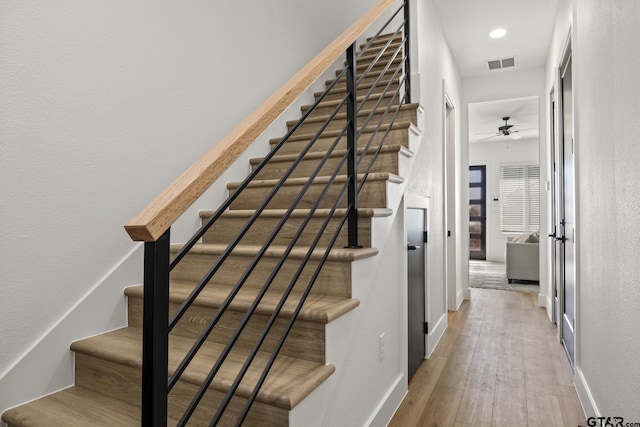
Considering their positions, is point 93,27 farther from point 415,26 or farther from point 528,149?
point 528,149

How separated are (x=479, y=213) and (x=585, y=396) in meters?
8.32

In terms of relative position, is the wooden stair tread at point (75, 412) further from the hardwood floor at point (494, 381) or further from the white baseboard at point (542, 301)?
the white baseboard at point (542, 301)

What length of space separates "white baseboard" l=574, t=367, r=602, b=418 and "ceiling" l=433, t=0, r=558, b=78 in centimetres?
315

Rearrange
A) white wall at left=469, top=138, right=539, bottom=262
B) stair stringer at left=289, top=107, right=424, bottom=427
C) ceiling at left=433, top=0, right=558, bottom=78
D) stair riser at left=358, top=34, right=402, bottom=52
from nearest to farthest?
stair stringer at left=289, top=107, right=424, bottom=427 → ceiling at left=433, top=0, right=558, bottom=78 → stair riser at left=358, top=34, right=402, bottom=52 → white wall at left=469, top=138, right=539, bottom=262

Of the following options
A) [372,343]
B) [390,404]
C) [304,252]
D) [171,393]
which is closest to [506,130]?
[390,404]

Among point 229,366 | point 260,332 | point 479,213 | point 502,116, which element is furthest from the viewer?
point 479,213

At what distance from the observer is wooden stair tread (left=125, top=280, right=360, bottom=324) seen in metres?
1.38

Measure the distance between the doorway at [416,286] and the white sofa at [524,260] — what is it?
4.02m

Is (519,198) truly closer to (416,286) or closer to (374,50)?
(374,50)

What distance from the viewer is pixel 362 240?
180 centimetres

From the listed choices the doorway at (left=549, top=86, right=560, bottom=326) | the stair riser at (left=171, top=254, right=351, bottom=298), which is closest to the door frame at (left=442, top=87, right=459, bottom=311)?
the doorway at (left=549, top=86, right=560, bottom=326)

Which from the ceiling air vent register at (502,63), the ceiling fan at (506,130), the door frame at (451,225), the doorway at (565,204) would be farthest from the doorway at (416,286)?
the ceiling fan at (506,130)

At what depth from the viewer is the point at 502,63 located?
5.01 metres

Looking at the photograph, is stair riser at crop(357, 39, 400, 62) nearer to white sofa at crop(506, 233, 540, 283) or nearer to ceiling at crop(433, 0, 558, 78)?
ceiling at crop(433, 0, 558, 78)
